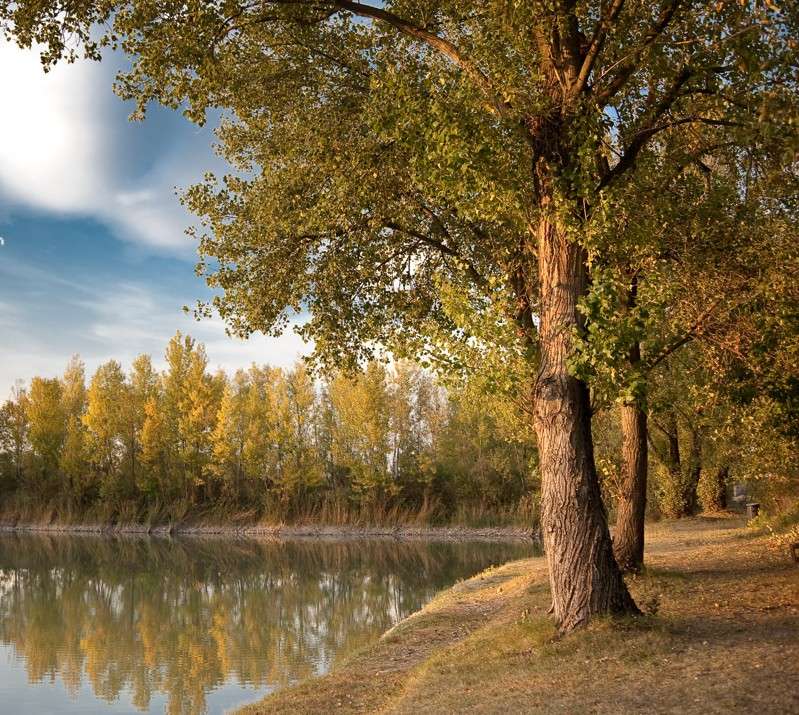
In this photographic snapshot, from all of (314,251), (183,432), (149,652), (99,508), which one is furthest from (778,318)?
(99,508)

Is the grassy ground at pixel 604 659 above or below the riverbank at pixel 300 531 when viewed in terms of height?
above

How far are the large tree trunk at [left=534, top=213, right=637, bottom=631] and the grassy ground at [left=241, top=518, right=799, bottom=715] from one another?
14.8 inches

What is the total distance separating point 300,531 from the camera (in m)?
41.3

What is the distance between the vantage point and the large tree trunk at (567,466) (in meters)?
8.22

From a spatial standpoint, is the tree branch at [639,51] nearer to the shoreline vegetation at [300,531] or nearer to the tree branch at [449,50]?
the tree branch at [449,50]

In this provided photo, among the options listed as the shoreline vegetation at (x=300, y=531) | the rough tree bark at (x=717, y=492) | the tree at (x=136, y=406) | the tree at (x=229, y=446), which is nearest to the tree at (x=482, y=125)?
the rough tree bark at (x=717, y=492)

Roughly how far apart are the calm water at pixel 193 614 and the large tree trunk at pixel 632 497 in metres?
5.08

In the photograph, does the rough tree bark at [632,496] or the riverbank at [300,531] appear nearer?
A: the rough tree bark at [632,496]

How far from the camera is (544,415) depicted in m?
8.58

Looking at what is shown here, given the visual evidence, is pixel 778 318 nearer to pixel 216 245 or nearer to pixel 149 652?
pixel 216 245

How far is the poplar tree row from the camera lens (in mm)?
41719

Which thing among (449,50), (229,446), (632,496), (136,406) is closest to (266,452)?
(229,446)

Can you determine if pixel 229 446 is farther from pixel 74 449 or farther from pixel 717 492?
pixel 717 492

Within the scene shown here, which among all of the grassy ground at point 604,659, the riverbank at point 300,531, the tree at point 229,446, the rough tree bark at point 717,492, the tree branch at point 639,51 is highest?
the tree branch at point 639,51
